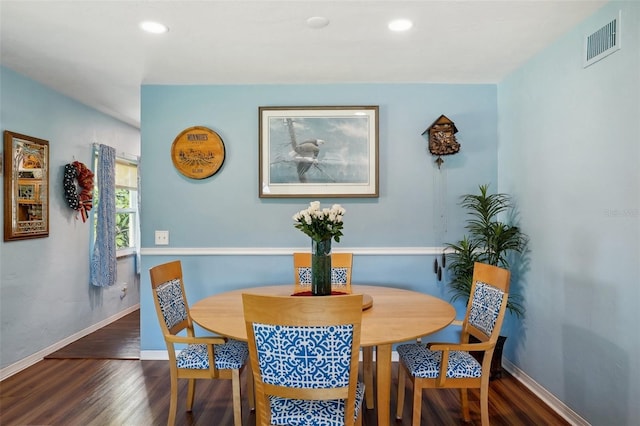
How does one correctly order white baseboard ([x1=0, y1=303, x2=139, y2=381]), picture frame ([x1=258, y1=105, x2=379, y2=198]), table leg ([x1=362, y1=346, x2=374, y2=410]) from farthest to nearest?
picture frame ([x1=258, y1=105, x2=379, y2=198]), white baseboard ([x1=0, y1=303, x2=139, y2=381]), table leg ([x1=362, y1=346, x2=374, y2=410])

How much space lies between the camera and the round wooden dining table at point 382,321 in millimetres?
1651

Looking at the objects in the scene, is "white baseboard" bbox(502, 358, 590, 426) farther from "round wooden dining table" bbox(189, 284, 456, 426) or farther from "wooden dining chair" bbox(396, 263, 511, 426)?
"round wooden dining table" bbox(189, 284, 456, 426)

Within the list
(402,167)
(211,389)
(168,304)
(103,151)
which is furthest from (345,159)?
(103,151)

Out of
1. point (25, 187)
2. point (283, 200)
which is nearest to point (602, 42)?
point (283, 200)

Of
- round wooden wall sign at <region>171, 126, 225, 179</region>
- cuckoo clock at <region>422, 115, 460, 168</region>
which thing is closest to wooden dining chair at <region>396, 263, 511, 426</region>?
cuckoo clock at <region>422, 115, 460, 168</region>

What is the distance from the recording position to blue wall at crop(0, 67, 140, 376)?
9.80 ft

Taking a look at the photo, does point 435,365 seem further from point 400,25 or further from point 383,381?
point 400,25

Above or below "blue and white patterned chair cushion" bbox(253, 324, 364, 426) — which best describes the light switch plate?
above

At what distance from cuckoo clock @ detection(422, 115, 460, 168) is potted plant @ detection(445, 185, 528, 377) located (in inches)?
16.2

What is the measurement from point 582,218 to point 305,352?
1853 mm

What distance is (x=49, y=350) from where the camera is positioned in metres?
3.39

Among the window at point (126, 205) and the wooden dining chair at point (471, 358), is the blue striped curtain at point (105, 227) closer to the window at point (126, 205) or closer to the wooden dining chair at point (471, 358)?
the window at point (126, 205)

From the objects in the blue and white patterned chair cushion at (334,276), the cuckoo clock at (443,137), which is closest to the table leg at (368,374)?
the blue and white patterned chair cushion at (334,276)

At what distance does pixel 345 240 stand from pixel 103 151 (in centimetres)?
296
